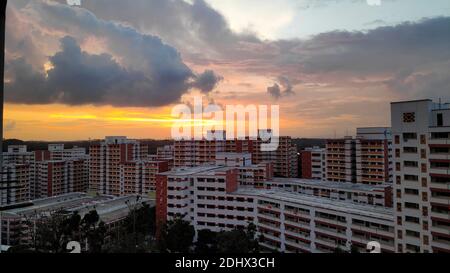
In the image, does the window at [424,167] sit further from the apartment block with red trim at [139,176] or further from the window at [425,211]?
the apartment block with red trim at [139,176]

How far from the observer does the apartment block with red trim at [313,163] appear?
36.8 ft

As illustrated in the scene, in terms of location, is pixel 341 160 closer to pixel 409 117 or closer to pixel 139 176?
pixel 409 117

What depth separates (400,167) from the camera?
14.4 feet

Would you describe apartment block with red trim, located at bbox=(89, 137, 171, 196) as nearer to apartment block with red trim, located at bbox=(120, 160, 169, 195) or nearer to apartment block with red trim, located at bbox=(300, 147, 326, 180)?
apartment block with red trim, located at bbox=(120, 160, 169, 195)

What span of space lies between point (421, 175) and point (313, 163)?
25.3 ft

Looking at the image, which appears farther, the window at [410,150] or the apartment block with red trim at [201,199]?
the apartment block with red trim at [201,199]

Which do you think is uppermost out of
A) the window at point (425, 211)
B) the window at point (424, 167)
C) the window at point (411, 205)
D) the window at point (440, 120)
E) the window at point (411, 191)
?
the window at point (440, 120)

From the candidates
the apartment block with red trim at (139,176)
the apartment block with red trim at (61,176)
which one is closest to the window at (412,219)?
the apartment block with red trim at (139,176)

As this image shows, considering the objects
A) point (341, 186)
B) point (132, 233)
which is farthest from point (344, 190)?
point (132, 233)

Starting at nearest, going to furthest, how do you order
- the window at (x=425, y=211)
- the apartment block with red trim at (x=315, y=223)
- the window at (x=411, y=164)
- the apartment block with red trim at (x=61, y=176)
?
the window at (x=425, y=211), the window at (x=411, y=164), the apartment block with red trim at (x=315, y=223), the apartment block with red trim at (x=61, y=176)

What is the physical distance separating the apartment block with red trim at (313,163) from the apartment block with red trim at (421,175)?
6599mm

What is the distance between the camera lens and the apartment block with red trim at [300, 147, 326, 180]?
1120 centimetres
